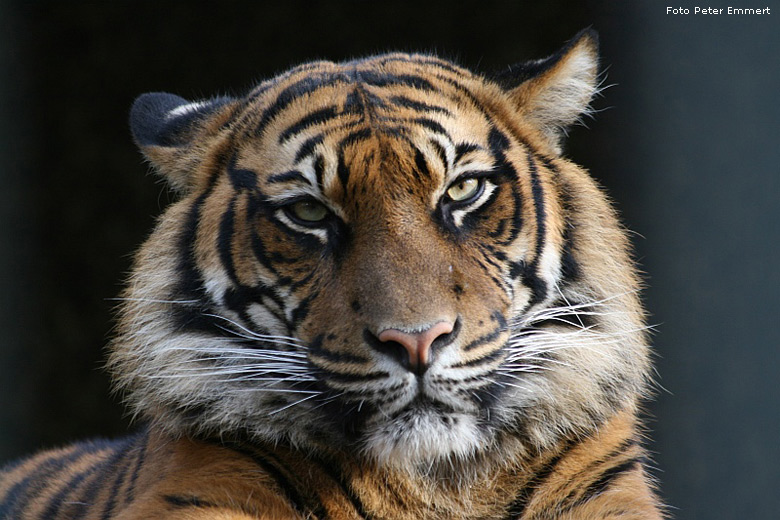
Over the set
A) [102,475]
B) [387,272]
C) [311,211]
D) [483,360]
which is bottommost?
[102,475]

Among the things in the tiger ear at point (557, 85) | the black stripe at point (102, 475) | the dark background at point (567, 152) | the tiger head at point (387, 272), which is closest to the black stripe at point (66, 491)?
the black stripe at point (102, 475)

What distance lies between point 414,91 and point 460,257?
0.42 meters

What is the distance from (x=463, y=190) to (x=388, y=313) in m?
0.35

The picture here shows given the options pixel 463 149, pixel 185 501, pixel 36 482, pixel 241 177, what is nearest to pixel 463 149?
pixel 463 149

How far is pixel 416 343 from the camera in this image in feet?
5.14

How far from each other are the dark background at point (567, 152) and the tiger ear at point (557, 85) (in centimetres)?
146

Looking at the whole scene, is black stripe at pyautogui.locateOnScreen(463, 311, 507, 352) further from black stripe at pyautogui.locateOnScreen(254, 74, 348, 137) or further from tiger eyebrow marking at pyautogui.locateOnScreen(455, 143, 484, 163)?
black stripe at pyautogui.locateOnScreen(254, 74, 348, 137)

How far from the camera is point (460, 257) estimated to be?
5.75 ft

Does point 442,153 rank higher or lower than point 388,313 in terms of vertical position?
higher

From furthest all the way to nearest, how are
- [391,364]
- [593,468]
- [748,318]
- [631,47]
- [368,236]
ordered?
1. [631,47]
2. [748,318]
3. [593,468]
4. [368,236]
5. [391,364]

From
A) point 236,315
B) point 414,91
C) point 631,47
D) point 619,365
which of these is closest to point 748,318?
point 631,47

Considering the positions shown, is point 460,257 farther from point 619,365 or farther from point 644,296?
point 644,296

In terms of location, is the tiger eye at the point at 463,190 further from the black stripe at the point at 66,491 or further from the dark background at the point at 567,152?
the dark background at the point at 567,152

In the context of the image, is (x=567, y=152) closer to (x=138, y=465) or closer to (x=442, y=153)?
(x=442, y=153)
